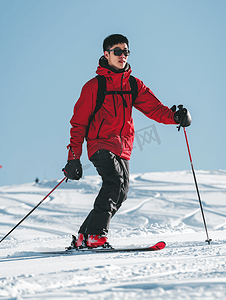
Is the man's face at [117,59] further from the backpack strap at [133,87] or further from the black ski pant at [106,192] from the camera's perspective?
the black ski pant at [106,192]

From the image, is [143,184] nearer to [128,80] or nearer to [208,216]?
[208,216]

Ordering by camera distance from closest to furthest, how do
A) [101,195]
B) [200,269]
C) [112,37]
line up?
[200,269] < [101,195] < [112,37]

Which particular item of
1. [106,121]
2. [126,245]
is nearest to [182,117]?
[106,121]

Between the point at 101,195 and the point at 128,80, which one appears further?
the point at 128,80

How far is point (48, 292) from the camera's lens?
127 cm

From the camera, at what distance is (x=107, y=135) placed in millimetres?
2852

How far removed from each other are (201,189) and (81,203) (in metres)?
3.45

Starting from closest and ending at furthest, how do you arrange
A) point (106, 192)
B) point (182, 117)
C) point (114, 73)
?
point (106, 192), point (114, 73), point (182, 117)

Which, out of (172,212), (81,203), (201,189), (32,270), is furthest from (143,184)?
(32,270)

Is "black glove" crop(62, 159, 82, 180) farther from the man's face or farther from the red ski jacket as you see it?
the man's face

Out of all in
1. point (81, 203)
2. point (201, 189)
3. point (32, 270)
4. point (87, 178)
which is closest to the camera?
point (32, 270)

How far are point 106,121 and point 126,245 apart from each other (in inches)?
43.8

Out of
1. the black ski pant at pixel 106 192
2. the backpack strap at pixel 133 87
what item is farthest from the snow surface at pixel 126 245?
the backpack strap at pixel 133 87

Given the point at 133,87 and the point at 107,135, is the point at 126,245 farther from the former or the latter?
the point at 133,87
